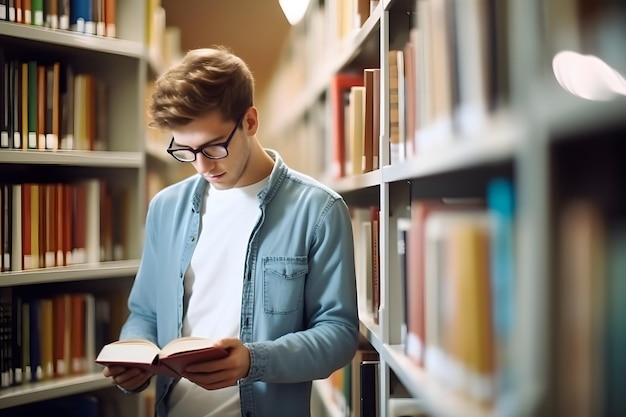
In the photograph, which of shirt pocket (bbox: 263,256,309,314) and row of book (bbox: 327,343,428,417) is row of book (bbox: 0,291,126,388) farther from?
shirt pocket (bbox: 263,256,309,314)

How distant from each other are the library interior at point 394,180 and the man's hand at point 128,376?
499 mm

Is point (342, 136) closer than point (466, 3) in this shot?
No

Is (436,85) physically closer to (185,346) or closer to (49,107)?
(185,346)

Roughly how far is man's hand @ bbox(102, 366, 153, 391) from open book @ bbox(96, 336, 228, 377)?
0.14ft

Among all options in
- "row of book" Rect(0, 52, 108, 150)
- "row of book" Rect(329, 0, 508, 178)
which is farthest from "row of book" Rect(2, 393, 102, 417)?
"row of book" Rect(329, 0, 508, 178)

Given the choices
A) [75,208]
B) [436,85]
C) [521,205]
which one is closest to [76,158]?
[75,208]

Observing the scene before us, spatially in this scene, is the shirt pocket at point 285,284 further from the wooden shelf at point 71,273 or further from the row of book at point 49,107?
the row of book at point 49,107

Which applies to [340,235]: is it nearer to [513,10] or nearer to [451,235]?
[451,235]

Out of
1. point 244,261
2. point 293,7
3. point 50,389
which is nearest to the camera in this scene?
point 244,261

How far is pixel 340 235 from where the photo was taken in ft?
4.50

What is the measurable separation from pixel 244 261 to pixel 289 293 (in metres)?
0.14

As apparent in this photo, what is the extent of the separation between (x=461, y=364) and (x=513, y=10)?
0.45 metres

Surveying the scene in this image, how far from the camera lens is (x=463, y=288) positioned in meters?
0.76

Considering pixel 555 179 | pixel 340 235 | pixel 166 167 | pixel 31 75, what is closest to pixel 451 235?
pixel 555 179
